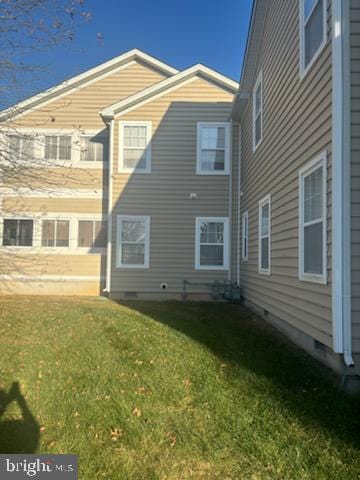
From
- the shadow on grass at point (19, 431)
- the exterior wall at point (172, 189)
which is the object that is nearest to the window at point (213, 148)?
the exterior wall at point (172, 189)

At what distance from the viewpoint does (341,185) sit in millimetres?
4320

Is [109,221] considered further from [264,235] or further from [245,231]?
[264,235]

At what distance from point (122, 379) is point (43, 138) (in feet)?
33.5

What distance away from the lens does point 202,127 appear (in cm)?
1178

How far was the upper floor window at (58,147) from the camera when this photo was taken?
41.6 ft

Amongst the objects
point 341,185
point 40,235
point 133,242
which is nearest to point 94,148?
point 40,235

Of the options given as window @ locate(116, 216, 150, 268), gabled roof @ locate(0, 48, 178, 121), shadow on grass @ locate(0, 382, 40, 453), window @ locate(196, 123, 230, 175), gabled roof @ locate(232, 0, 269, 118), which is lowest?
shadow on grass @ locate(0, 382, 40, 453)

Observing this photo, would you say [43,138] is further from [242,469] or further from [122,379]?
[242,469]

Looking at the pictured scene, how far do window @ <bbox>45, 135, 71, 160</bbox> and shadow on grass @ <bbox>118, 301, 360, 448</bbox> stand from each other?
6.50 metres

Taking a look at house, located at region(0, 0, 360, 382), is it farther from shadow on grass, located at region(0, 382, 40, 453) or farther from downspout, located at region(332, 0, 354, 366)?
shadow on grass, located at region(0, 382, 40, 453)

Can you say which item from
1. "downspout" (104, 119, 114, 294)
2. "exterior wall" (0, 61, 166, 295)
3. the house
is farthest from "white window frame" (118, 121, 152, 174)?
"exterior wall" (0, 61, 166, 295)

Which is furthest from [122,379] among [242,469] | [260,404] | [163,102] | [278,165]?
[163,102]

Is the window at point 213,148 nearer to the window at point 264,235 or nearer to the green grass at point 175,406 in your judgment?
the window at point 264,235

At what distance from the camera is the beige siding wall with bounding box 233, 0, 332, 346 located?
487 centimetres
